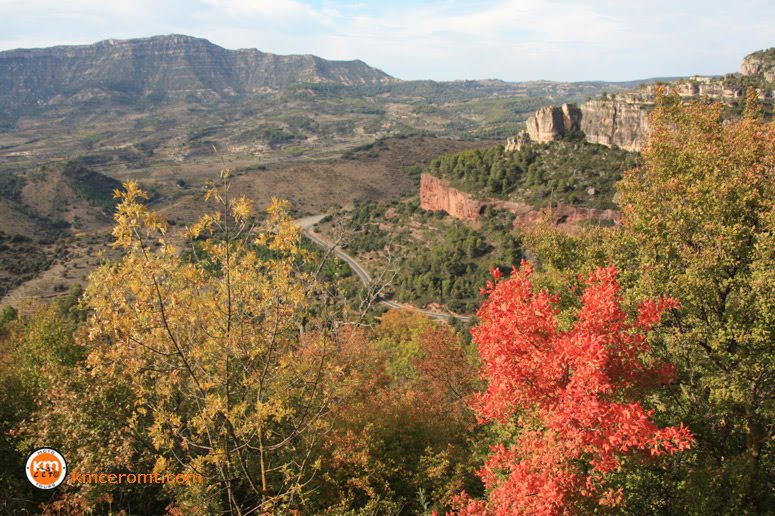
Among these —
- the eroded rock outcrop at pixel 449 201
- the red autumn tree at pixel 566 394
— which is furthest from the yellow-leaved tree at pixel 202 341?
the eroded rock outcrop at pixel 449 201

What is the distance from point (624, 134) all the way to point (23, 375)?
2447 inches

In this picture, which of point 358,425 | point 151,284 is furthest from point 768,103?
point 151,284

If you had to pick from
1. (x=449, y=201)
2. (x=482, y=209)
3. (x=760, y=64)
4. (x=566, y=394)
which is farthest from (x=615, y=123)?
(x=566, y=394)

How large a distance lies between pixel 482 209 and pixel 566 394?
197 ft

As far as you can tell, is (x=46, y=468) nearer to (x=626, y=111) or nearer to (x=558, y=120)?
(x=626, y=111)

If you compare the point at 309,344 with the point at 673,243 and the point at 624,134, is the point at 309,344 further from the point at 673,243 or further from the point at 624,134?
the point at 624,134

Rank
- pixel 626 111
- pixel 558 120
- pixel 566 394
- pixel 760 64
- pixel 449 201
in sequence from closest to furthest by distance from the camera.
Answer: pixel 566 394 < pixel 626 111 < pixel 760 64 < pixel 558 120 < pixel 449 201

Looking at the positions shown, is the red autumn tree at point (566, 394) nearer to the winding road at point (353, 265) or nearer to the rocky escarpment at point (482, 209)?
the rocky escarpment at point (482, 209)

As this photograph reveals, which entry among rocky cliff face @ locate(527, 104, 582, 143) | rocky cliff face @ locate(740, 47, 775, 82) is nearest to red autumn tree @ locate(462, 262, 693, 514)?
rocky cliff face @ locate(740, 47, 775, 82)

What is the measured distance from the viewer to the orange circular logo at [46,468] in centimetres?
1105

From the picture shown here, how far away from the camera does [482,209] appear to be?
6719 centimetres

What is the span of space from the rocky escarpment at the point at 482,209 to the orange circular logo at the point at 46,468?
38.7m

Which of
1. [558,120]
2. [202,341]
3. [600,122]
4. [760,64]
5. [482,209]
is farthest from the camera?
[558,120]

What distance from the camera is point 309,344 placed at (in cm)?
1301
